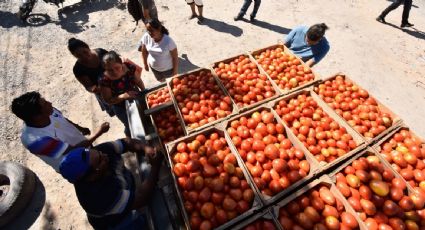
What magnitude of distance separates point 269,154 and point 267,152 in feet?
0.12

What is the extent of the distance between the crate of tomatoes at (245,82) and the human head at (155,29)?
3.67 ft

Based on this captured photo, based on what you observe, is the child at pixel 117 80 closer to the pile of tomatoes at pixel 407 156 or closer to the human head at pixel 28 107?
the human head at pixel 28 107

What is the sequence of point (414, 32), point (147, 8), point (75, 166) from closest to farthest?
point (75, 166) → point (147, 8) → point (414, 32)

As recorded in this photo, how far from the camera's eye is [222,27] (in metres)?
8.55

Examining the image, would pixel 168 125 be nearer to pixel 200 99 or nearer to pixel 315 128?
pixel 200 99

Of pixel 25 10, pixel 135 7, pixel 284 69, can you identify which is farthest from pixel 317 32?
pixel 25 10

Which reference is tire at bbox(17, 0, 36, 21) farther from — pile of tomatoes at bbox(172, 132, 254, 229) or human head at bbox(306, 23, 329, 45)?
human head at bbox(306, 23, 329, 45)

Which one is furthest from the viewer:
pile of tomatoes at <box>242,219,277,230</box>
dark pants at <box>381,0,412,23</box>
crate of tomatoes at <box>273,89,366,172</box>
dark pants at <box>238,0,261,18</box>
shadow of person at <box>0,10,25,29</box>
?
shadow of person at <box>0,10,25,29</box>

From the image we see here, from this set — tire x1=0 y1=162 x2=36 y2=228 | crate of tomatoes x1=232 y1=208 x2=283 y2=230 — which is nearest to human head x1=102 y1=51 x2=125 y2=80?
tire x1=0 y1=162 x2=36 y2=228

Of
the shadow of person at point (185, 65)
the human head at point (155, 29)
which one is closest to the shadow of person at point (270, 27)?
the shadow of person at point (185, 65)

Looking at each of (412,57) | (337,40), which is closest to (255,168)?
(337,40)

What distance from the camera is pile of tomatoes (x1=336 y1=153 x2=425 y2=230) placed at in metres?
2.58

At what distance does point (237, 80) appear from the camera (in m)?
4.12

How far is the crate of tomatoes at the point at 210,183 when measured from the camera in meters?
2.69
